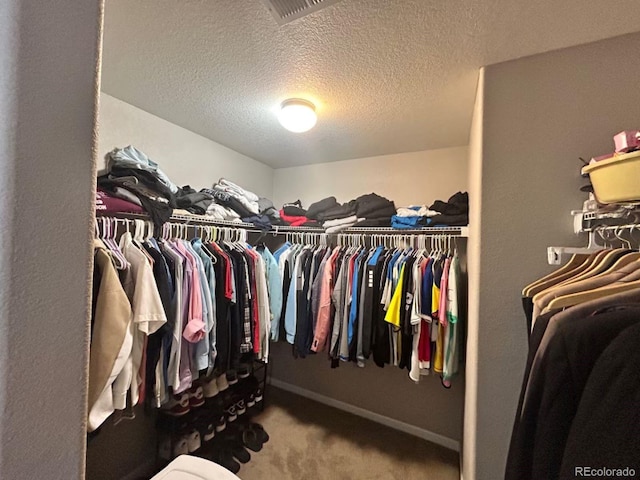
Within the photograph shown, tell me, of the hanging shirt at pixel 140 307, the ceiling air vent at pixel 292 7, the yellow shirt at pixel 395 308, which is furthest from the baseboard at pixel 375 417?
the ceiling air vent at pixel 292 7

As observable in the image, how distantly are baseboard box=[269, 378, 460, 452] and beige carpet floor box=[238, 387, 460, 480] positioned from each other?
4cm

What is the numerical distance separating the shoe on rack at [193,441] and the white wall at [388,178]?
200 centimetres

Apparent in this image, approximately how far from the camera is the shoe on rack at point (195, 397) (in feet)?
6.14

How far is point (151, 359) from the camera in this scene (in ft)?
4.60

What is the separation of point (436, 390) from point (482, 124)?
193 cm

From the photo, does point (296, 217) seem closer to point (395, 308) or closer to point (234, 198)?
point (234, 198)

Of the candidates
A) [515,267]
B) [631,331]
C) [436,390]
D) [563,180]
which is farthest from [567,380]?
[436,390]

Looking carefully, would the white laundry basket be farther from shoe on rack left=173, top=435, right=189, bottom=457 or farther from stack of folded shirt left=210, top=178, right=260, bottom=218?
stack of folded shirt left=210, top=178, right=260, bottom=218

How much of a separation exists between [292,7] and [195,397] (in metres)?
2.17

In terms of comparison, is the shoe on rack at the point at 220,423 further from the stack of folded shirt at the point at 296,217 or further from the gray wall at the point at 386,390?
the stack of folded shirt at the point at 296,217

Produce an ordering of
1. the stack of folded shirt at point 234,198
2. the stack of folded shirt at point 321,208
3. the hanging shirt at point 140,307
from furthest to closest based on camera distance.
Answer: the stack of folded shirt at point 321,208
the stack of folded shirt at point 234,198
the hanging shirt at point 140,307

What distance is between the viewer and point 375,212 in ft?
7.22

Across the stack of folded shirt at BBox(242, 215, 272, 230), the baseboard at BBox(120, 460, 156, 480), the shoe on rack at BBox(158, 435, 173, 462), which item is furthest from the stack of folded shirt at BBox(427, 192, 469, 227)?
the baseboard at BBox(120, 460, 156, 480)

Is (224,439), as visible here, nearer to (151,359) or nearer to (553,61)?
(151,359)
